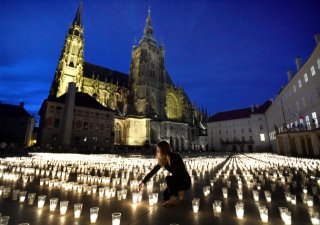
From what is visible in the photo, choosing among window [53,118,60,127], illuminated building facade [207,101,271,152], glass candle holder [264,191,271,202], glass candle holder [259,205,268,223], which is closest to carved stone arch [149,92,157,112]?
illuminated building facade [207,101,271,152]

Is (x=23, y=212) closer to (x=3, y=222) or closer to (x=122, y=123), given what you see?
(x=3, y=222)

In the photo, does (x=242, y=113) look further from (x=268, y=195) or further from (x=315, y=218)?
→ (x=315, y=218)

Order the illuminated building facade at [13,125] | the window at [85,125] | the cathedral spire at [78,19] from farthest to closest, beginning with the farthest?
the cathedral spire at [78,19] < the illuminated building facade at [13,125] < the window at [85,125]

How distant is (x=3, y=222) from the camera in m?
2.38

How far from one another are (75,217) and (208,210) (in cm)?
259

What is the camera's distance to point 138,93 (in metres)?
54.4

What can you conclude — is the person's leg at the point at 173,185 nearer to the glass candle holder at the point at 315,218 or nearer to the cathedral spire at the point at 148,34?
the glass candle holder at the point at 315,218

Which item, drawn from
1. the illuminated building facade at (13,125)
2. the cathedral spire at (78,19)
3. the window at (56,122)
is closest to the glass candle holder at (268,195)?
the window at (56,122)

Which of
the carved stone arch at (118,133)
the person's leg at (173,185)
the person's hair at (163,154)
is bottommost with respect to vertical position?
the person's leg at (173,185)

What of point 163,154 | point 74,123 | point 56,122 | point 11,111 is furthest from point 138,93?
point 163,154

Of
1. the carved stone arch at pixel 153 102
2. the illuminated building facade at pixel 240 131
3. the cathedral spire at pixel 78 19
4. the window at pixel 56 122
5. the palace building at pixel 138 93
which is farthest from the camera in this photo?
the cathedral spire at pixel 78 19

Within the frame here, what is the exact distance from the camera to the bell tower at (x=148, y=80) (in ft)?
177

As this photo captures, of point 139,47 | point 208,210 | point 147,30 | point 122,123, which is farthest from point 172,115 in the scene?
point 208,210

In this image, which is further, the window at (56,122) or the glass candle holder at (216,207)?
the window at (56,122)
